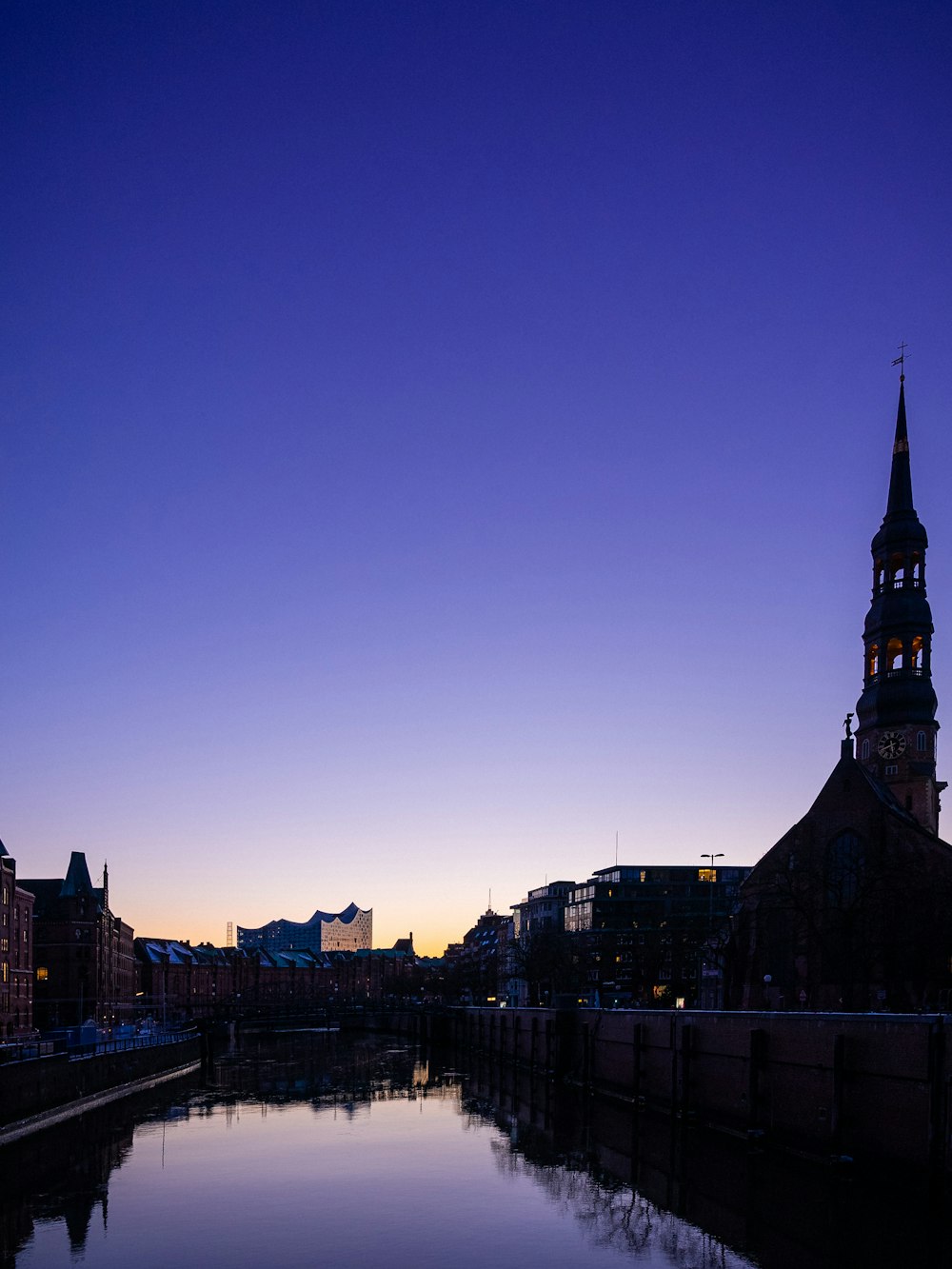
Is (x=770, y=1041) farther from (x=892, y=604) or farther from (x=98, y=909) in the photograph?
(x=98, y=909)

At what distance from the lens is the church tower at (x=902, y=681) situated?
108 m

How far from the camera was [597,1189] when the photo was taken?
38250 millimetres

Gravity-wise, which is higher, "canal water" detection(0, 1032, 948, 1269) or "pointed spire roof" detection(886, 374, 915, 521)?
"pointed spire roof" detection(886, 374, 915, 521)

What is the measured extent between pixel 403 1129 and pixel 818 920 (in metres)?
45.4

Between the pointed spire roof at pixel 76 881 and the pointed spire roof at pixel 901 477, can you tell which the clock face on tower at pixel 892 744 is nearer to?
the pointed spire roof at pixel 901 477

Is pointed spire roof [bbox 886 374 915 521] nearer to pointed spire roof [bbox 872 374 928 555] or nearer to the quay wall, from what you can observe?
pointed spire roof [bbox 872 374 928 555]

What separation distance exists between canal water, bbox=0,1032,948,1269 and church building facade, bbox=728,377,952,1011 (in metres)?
26.9

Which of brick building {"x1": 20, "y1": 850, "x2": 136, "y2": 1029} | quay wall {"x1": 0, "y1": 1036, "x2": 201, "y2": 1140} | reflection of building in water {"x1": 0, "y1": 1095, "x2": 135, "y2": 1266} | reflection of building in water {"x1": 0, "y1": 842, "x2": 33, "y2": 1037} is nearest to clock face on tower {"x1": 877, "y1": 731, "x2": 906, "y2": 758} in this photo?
quay wall {"x1": 0, "y1": 1036, "x2": 201, "y2": 1140}

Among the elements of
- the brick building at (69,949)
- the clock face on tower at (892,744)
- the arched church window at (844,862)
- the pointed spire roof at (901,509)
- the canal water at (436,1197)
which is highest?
the pointed spire roof at (901,509)

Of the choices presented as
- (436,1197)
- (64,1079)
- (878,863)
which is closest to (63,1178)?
(436,1197)

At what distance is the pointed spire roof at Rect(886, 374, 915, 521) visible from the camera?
11662cm

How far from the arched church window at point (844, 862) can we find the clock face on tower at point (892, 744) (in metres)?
22.1

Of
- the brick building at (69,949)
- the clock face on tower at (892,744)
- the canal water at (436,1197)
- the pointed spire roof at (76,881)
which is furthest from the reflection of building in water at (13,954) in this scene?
the clock face on tower at (892,744)

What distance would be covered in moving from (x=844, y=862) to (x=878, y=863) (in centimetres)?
631
